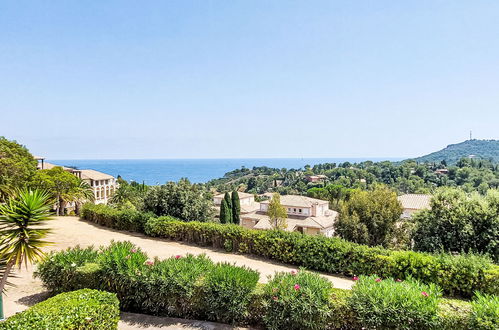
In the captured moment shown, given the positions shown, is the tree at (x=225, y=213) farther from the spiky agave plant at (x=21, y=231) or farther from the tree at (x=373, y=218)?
the spiky agave plant at (x=21, y=231)

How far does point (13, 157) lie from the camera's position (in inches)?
909

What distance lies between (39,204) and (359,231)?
16.1 meters

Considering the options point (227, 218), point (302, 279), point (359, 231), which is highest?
point (302, 279)

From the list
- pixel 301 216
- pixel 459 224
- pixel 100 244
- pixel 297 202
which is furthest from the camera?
pixel 297 202

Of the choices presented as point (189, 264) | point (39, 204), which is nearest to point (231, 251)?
point (189, 264)

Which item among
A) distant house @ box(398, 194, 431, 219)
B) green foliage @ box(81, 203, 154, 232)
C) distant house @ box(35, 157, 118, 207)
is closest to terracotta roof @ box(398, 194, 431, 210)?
distant house @ box(398, 194, 431, 219)

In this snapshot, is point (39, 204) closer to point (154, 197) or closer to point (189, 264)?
point (189, 264)

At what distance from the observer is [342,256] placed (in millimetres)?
10375

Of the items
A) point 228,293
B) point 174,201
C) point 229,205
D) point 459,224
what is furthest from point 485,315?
point 229,205

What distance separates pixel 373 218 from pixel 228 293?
13.8m

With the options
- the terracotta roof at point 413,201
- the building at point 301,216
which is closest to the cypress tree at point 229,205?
the building at point 301,216

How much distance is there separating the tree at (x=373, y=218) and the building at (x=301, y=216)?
1793 cm

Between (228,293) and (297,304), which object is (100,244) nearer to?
(228,293)

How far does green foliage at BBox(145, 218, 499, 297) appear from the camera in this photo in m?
8.62
